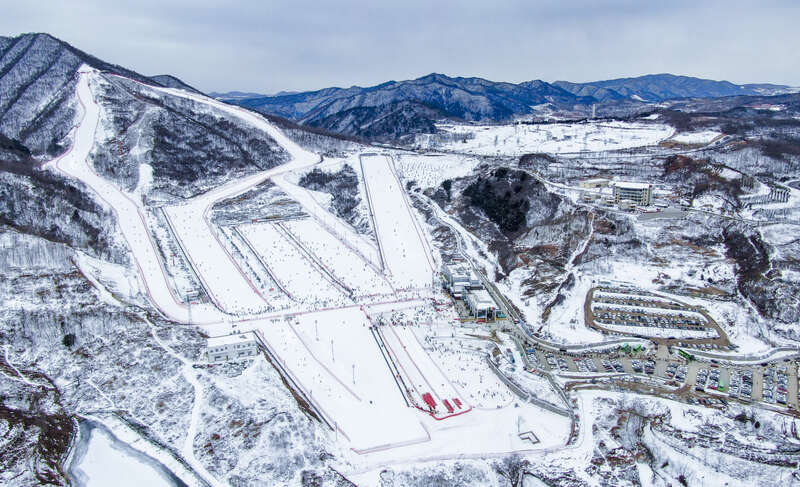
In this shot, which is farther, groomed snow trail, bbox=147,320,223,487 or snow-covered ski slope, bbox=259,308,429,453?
snow-covered ski slope, bbox=259,308,429,453

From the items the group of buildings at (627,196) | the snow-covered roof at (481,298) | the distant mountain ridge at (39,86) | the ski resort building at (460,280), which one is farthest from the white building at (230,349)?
the distant mountain ridge at (39,86)

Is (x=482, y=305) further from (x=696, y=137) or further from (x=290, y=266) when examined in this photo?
(x=696, y=137)

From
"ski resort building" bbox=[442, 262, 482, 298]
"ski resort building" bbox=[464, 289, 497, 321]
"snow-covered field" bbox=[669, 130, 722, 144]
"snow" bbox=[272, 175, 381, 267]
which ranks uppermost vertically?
"snow-covered field" bbox=[669, 130, 722, 144]

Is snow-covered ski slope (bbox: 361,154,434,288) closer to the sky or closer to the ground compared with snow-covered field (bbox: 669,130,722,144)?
closer to the ground

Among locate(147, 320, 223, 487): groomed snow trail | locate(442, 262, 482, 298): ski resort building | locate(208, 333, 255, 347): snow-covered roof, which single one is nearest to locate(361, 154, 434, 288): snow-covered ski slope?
locate(442, 262, 482, 298): ski resort building

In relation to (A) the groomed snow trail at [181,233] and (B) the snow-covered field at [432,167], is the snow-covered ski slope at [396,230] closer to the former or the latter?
(B) the snow-covered field at [432,167]

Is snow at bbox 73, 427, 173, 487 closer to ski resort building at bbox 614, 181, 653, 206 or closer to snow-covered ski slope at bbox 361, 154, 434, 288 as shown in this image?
snow-covered ski slope at bbox 361, 154, 434, 288

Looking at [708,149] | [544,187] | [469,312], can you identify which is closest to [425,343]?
[469,312]
